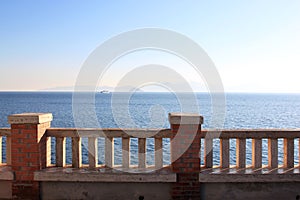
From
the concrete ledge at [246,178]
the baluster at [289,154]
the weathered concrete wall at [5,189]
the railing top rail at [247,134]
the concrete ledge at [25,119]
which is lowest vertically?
the weathered concrete wall at [5,189]

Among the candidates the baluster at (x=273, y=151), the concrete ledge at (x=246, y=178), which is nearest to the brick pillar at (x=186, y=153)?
the concrete ledge at (x=246, y=178)

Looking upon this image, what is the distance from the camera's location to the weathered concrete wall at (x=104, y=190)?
5.14 m

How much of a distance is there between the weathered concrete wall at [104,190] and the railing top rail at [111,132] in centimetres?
87

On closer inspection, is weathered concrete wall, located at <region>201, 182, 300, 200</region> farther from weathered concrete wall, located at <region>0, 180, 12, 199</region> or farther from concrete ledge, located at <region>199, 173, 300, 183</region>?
weathered concrete wall, located at <region>0, 180, 12, 199</region>

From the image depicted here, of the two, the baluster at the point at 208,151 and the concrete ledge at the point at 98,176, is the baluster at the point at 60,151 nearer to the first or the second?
the concrete ledge at the point at 98,176

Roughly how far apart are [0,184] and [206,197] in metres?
3.79

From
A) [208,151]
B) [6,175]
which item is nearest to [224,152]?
[208,151]

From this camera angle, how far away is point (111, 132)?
524 centimetres

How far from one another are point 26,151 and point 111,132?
1.53 m

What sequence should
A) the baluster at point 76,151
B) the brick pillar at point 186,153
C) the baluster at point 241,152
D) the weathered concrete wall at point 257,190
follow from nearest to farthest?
the brick pillar at point 186,153 → the weathered concrete wall at point 257,190 → the baluster at point 241,152 → the baluster at point 76,151

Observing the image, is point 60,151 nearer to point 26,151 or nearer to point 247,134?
point 26,151

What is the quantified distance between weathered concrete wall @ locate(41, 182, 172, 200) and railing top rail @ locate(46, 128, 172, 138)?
2.87 feet

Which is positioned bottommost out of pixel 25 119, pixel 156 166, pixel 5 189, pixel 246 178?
pixel 5 189

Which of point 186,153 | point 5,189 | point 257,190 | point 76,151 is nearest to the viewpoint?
point 186,153
